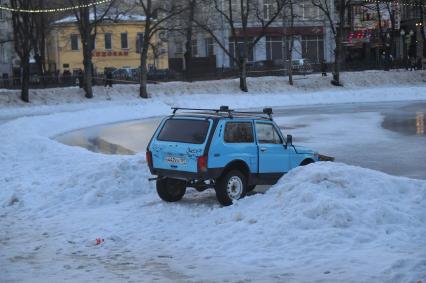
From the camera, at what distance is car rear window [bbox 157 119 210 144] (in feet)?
39.6

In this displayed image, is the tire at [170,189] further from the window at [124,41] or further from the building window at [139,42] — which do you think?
the window at [124,41]

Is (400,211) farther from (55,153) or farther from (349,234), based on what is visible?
(55,153)

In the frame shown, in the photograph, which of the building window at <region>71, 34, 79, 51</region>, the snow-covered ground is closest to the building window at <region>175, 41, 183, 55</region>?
the building window at <region>71, 34, 79, 51</region>

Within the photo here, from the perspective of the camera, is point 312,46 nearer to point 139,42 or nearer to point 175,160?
point 139,42

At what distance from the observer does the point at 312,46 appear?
3174 inches

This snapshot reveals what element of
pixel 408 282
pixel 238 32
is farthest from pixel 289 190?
pixel 238 32

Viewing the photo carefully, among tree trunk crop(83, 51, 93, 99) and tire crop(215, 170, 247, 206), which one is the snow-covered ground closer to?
tire crop(215, 170, 247, 206)

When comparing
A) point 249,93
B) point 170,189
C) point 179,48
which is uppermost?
point 179,48

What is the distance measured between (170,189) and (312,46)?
69937 millimetres

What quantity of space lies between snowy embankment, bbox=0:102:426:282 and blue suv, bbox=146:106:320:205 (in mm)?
409

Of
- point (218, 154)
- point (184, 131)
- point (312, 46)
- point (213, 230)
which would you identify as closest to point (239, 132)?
point (218, 154)

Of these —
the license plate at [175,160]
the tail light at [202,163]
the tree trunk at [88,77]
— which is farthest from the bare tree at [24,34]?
the tail light at [202,163]

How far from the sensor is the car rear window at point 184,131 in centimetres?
1206

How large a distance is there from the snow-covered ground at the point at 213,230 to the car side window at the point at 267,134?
1.38m
